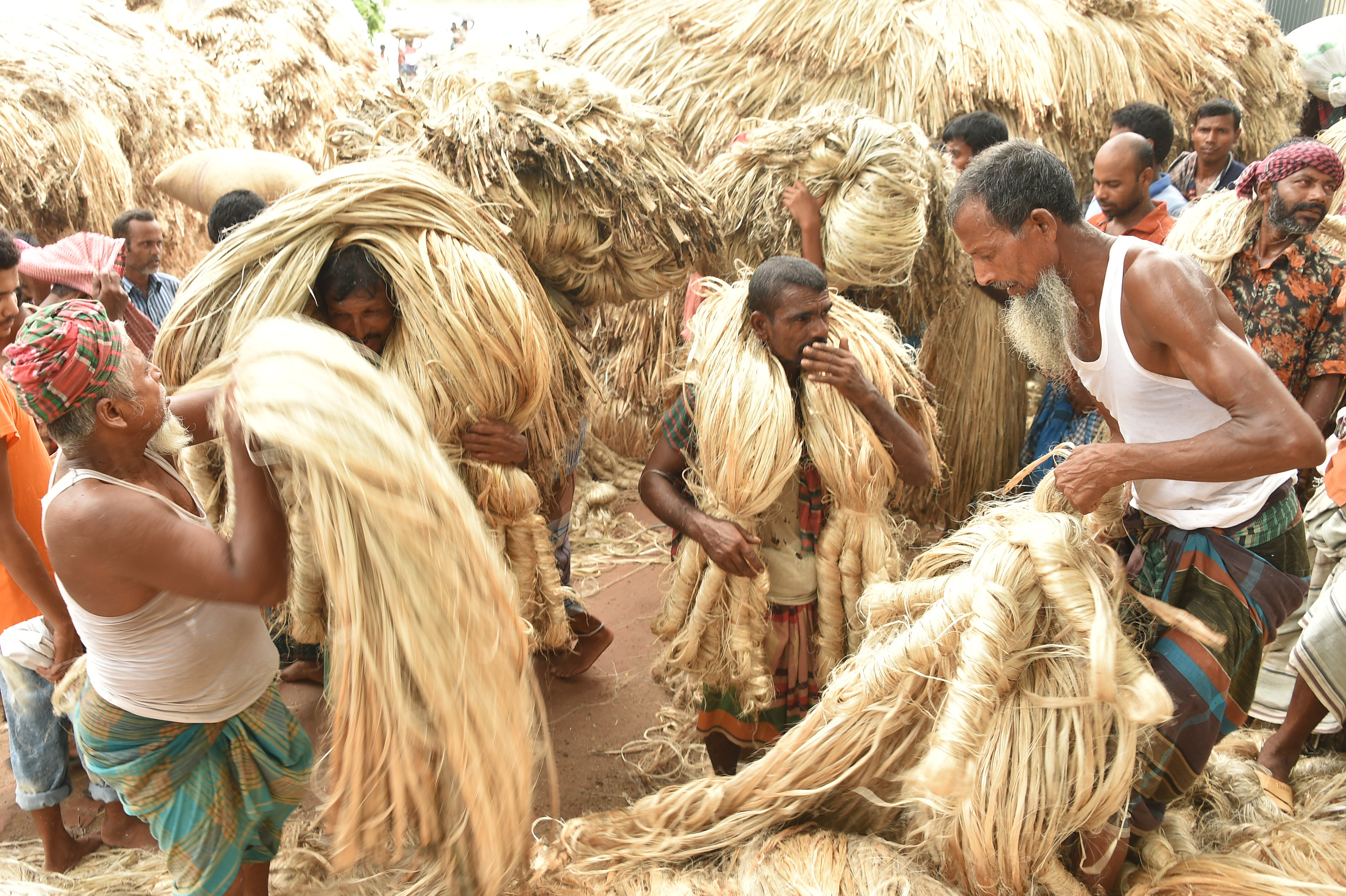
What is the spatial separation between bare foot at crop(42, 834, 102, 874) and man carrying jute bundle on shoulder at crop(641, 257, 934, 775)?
2.04m

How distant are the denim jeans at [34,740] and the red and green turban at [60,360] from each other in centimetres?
155

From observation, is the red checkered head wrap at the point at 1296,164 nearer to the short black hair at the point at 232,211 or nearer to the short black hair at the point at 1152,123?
the short black hair at the point at 1152,123

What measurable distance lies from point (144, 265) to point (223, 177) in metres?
1.00

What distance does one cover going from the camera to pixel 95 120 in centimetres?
535

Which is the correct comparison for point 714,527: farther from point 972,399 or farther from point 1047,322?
point 972,399

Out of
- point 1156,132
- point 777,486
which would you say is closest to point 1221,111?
point 1156,132

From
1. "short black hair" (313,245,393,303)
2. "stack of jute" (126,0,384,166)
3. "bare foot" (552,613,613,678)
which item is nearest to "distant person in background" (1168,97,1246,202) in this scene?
"bare foot" (552,613,613,678)

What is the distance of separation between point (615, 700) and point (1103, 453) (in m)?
2.32

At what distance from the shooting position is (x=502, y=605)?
1.53m

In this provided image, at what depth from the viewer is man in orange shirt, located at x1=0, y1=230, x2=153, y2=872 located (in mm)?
2291

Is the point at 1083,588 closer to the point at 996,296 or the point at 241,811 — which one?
the point at 241,811

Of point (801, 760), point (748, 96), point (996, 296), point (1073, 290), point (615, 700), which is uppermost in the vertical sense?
point (748, 96)

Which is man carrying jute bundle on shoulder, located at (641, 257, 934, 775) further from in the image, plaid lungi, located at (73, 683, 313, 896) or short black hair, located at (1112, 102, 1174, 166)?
short black hair, located at (1112, 102, 1174, 166)

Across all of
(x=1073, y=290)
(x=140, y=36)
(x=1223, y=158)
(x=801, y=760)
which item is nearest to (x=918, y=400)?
(x=1073, y=290)
